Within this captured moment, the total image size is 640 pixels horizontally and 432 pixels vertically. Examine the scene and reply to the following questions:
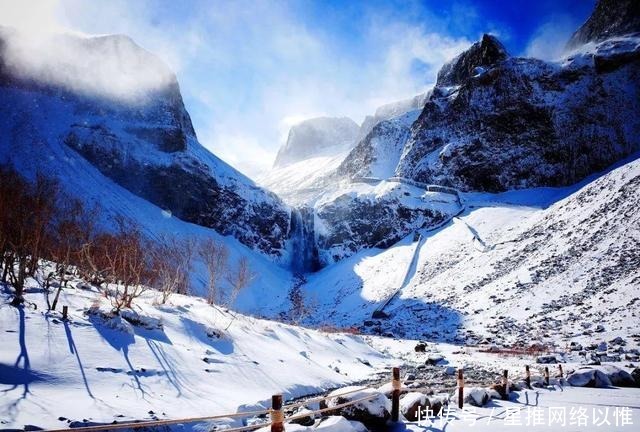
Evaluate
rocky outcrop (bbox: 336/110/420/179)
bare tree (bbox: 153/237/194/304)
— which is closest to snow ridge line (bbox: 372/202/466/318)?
bare tree (bbox: 153/237/194/304)

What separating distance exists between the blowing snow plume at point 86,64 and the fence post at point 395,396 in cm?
8208

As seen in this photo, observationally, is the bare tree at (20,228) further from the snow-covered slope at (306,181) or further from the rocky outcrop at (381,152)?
the rocky outcrop at (381,152)

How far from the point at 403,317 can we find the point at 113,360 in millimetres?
33955

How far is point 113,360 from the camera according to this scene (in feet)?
34.7

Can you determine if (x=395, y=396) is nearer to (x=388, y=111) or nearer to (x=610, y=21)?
(x=610, y=21)

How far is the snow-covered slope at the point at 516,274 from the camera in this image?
27.5 m

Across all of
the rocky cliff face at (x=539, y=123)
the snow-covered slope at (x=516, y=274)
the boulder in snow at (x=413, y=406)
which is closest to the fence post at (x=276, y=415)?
the boulder in snow at (x=413, y=406)

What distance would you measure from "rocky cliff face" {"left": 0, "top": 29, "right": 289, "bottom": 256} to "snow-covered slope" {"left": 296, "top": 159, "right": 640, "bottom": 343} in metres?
25.1

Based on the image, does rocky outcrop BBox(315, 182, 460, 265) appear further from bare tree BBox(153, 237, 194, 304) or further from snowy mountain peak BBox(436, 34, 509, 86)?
snowy mountain peak BBox(436, 34, 509, 86)

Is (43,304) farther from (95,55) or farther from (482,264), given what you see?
(95,55)

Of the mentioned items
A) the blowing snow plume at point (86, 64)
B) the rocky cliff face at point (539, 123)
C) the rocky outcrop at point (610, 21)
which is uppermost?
the rocky outcrop at point (610, 21)

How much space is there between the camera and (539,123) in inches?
2479

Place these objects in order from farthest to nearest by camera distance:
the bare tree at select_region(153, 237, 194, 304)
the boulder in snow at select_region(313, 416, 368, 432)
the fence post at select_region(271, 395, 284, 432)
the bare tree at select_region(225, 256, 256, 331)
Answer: the bare tree at select_region(153, 237, 194, 304)
the bare tree at select_region(225, 256, 256, 331)
the boulder in snow at select_region(313, 416, 368, 432)
the fence post at select_region(271, 395, 284, 432)

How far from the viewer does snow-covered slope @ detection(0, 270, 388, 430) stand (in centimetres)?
777
